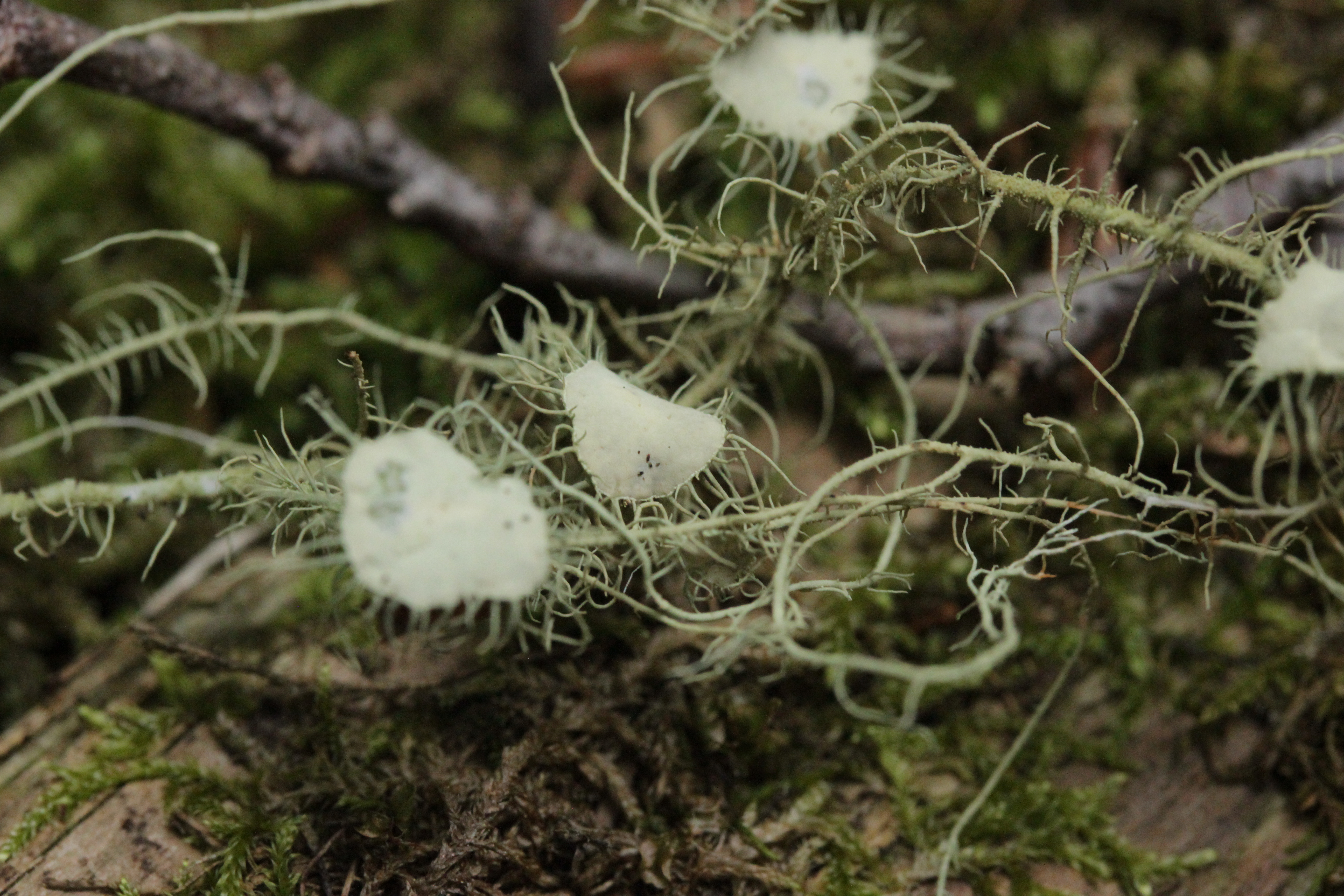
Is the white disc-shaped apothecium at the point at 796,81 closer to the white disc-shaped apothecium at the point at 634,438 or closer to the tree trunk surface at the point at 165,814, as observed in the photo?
the white disc-shaped apothecium at the point at 634,438

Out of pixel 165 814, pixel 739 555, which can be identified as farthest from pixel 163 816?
pixel 739 555

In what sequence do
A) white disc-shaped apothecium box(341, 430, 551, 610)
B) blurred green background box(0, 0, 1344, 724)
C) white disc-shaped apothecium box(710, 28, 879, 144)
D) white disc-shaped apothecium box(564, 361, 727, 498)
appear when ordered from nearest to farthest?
white disc-shaped apothecium box(341, 430, 551, 610) → white disc-shaped apothecium box(564, 361, 727, 498) → white disc-shaped apothecium box(710, 28, 879, 144) → blurred green background box(0, 0, 1344, 724)

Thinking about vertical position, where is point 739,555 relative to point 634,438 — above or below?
below

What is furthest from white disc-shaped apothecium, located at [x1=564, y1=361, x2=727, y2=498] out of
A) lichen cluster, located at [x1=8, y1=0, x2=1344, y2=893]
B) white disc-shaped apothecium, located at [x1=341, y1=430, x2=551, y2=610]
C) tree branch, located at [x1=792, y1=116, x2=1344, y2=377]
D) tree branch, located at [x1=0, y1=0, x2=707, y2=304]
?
tree branch, located at [x1=0, y1=0, x2=707, y2=304]

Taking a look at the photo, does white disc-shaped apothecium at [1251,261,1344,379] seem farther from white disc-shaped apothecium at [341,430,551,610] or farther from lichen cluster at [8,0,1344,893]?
white disc-shaped apothecium at [341,430,551,610]

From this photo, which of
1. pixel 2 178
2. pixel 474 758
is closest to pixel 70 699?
pixel 474 758

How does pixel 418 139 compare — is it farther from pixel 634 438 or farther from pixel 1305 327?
pixel 1305 327
